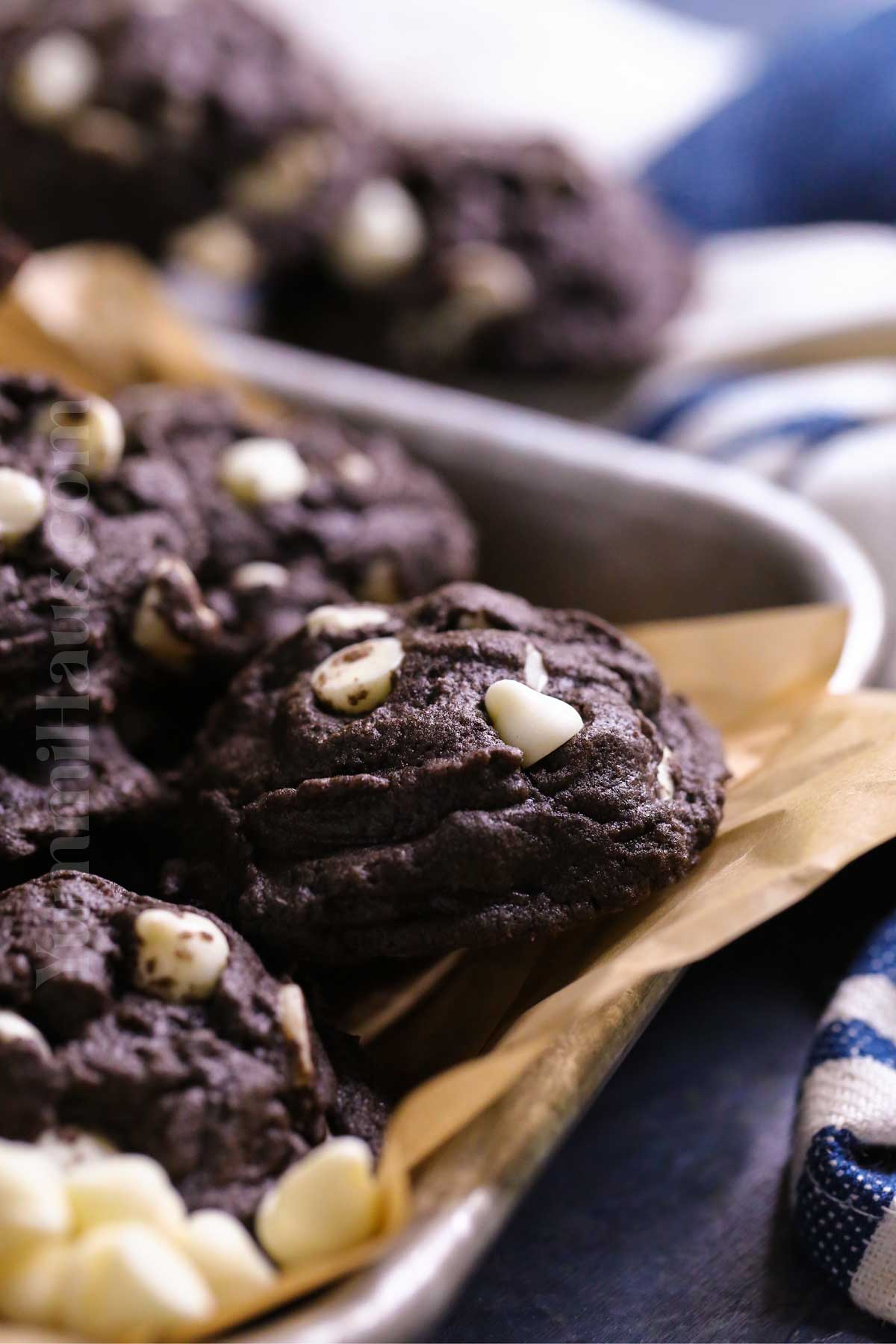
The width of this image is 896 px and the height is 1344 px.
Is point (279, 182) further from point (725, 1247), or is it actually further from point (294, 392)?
point (725, 1247)

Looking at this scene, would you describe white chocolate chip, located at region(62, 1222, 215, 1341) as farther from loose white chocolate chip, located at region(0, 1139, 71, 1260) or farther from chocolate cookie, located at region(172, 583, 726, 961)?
chocolate cookie, located at region(172, 583, 726, 961)

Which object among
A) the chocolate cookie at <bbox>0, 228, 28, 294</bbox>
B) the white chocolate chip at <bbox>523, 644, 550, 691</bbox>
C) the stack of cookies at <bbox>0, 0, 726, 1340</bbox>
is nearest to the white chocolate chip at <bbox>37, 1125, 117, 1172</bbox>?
the stack of cookies at <bbox>0, 0, 726, 1340</bbox>

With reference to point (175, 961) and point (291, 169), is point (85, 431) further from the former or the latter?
point (291, 169)

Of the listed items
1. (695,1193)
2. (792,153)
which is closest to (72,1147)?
(695,1193)

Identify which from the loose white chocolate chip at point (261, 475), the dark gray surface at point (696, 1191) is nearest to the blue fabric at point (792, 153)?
the loose white chocolate chip at point (261, 475)

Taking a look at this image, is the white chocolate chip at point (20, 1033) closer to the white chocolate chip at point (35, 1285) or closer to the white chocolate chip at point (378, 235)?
the white chocolate chip at point (35, 1285)

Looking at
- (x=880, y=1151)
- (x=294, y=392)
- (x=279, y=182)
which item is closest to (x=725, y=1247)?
(x=880, y=1151)

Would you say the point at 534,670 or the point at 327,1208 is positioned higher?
the point at 534,670
